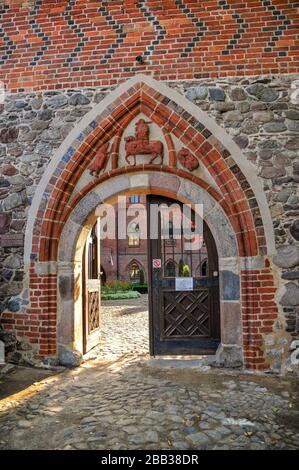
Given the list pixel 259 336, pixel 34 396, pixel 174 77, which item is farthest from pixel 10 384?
pixel 174 77

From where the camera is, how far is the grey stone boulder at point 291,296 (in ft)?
14.8

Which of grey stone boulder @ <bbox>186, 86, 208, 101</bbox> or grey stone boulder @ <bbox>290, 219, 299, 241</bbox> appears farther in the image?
grey stone boulder @ <bbox>186, 86, 208, 101</bbox>

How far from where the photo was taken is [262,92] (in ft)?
15.9

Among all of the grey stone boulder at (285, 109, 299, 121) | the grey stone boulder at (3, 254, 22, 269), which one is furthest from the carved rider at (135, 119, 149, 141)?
the grey stone boulder at (3, 254, 22, 269)

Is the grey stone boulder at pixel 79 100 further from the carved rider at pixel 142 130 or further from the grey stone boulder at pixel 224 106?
the grey stone boulder at pixel 224 106

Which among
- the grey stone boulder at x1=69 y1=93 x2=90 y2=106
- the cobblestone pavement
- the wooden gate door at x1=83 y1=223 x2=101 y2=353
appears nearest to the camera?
the cobblestone pavement

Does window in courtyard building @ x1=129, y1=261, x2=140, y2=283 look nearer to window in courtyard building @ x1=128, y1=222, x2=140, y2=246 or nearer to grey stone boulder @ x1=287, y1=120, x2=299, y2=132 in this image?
window in courtyard building @ x1=128, y1=222, x2=140, y2=246

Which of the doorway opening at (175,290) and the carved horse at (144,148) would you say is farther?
the doorway opening at (175,290)

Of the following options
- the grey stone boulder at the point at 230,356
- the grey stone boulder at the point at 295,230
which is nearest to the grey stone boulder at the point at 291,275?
the grey stone boulder at the point at 295,230

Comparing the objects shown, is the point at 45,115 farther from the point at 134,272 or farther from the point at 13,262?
the point at 134,272

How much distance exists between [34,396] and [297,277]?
11.2 ft

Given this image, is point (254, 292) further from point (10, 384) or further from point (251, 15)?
point (251, 15)

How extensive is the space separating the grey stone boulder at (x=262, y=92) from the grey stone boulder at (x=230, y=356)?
3.31m

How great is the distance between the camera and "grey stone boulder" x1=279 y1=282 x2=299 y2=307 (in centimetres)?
452
